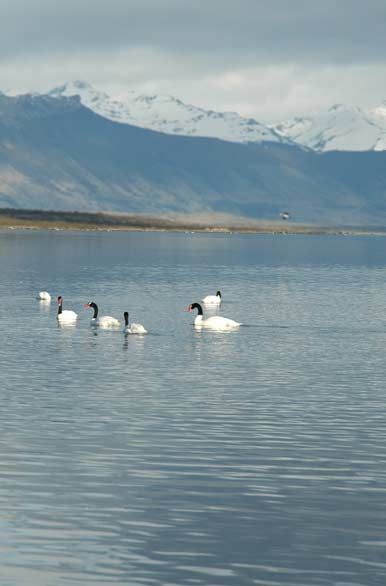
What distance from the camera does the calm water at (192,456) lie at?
2422 centimetres

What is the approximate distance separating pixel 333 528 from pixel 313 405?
54.9 ft

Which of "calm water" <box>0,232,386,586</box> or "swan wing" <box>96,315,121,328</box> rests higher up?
"swan wing" <box>96,315,121,328</box>

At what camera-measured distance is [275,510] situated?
2792 cm

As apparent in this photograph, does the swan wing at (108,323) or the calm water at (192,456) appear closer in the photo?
the calm water at (192,456)

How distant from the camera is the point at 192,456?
112ft

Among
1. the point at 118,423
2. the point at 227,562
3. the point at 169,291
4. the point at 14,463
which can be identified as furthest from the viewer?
the point at 169,291

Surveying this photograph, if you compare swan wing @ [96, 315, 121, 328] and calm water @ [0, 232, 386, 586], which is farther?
swan wing @ [96, 315, 121, 328]

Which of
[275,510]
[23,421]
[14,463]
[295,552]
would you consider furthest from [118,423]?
[295,552]

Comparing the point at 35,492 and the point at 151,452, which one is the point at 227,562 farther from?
the point at 151,452

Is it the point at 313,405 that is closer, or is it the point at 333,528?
the point at 333,528

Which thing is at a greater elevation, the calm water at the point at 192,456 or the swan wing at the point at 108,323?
the swan wing at the point at 108,323

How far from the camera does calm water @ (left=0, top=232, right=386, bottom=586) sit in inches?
953

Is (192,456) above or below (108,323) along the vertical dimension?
below

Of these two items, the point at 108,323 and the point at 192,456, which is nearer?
the point at 192,456
